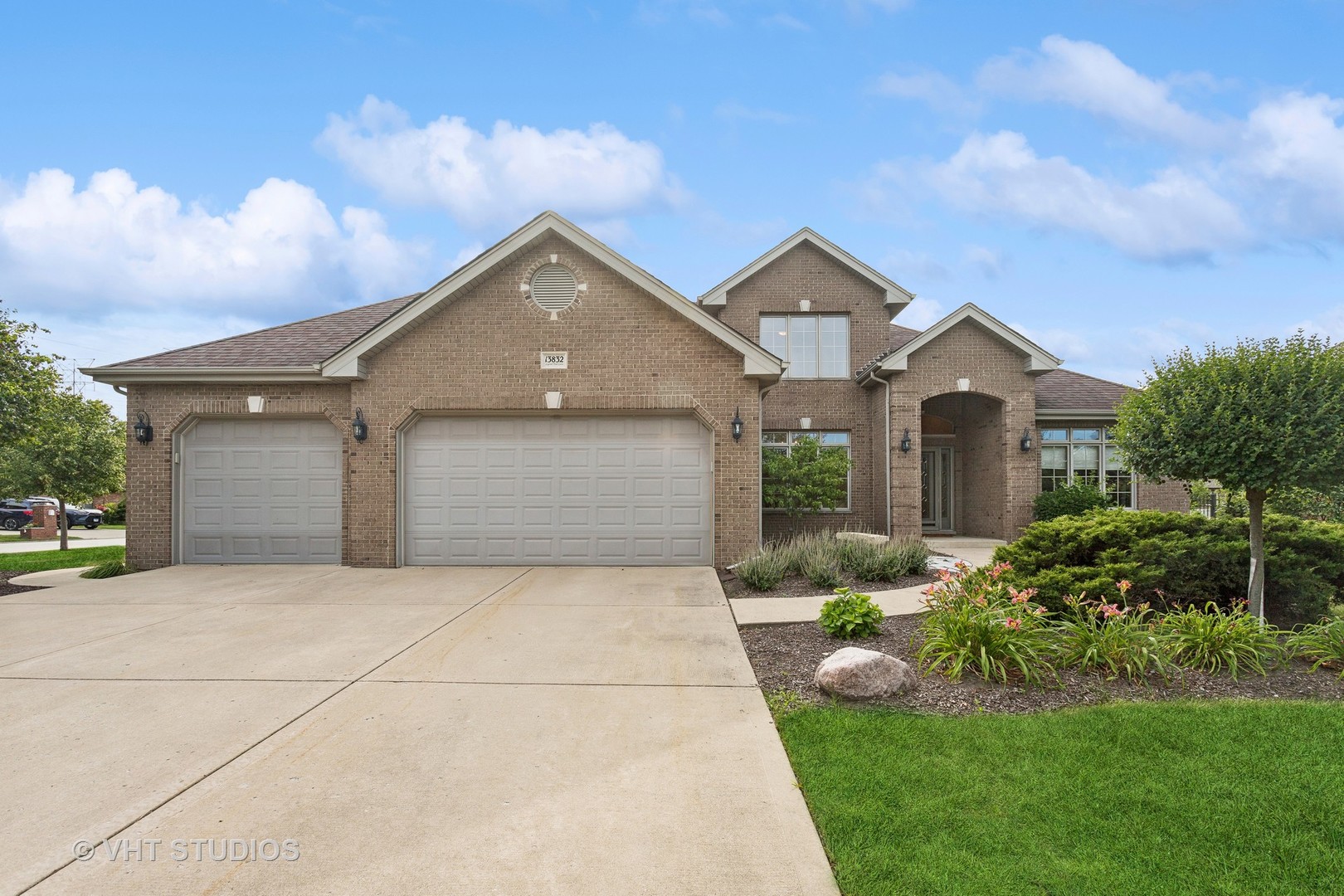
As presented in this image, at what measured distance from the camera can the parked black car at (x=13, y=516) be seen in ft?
87.9

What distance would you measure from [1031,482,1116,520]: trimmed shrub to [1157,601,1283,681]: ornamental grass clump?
941 cm

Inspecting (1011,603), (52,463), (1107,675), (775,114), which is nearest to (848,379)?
(775,114)

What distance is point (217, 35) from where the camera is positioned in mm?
11359

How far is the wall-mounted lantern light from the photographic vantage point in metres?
12.1

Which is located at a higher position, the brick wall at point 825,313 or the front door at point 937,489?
the brick wall at point 825,313

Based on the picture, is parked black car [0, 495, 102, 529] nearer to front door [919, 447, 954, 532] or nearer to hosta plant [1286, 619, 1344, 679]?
front door [919, 447, 954, 532]

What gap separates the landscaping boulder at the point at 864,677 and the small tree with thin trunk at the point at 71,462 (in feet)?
71.3

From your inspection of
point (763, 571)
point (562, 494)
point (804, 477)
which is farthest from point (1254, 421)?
point (562, 494)

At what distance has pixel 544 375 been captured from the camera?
11.8 metres

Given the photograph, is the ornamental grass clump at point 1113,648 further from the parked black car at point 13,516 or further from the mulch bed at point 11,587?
the parked black car at point 13,516

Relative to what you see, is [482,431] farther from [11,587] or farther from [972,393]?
[972,393]

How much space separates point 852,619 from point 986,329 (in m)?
11.2

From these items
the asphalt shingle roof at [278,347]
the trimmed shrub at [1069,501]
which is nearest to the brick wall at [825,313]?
the trimmed shrub at [1069,501]

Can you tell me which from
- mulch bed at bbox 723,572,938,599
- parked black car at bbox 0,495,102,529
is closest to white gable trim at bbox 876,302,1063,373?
mulch bed at bbox 723,572,938,599
